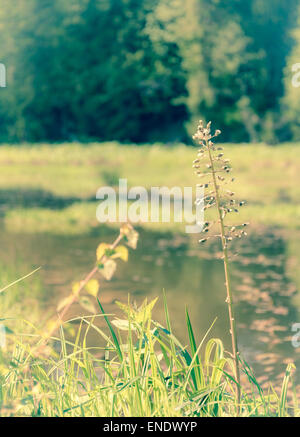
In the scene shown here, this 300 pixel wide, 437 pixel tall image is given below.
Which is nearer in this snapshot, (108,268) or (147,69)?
(108,268)

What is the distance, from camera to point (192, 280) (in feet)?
21.6

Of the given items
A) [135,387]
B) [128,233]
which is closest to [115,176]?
[135,387]

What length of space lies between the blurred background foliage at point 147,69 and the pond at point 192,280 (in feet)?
44.0

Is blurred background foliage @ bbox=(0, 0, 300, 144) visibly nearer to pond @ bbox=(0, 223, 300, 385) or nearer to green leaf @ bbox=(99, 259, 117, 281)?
pond @ bbox=(0, 223, 300, 385)

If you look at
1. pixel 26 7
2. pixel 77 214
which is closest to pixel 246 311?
pixel 77 214

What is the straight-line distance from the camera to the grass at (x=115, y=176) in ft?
33.6

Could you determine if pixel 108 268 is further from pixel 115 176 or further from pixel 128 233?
pixel 115 176

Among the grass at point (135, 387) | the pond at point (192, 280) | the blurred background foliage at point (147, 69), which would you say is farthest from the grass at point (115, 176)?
the grass at point (135, 387)

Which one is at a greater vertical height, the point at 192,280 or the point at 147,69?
the point at 147,69

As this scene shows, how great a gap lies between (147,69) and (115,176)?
25.0 ft

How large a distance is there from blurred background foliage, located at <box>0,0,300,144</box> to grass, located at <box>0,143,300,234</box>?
65.9 inches

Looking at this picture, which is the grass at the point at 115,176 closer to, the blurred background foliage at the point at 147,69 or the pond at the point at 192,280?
the pond at the point at 192,280

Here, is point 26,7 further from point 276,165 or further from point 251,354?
point 251,354

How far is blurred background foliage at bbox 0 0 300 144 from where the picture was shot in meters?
22.0
